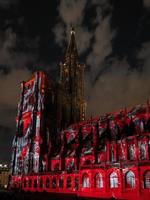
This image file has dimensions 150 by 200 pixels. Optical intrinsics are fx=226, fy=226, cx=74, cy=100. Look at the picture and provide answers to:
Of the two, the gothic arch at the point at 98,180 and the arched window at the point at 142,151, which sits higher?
the arched window at the point at 142,151

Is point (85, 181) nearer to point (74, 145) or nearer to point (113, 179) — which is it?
point (113, 179)

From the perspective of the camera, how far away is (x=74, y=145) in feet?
169

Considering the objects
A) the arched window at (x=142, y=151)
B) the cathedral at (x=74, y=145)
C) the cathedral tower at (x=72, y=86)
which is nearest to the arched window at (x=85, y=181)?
the cathedral at (x=74, y=145)

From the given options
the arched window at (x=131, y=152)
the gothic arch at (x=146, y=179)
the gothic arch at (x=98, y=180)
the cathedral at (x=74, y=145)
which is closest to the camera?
the gothic arch at (x=146, y=179)

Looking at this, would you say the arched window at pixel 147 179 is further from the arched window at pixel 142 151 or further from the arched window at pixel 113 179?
the arched window at pixel 113 179

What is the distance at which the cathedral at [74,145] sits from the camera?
35.5m

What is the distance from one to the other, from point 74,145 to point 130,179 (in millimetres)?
19562

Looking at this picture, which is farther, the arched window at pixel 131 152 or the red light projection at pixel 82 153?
the arched window at pixel 131 152

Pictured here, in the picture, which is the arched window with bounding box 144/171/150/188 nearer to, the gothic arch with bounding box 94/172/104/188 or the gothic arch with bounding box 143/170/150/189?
the gothic arch with bounding box 143/170/150/189

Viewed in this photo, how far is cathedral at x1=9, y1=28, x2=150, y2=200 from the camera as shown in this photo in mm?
35469

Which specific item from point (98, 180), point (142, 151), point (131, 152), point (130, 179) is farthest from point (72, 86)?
point (130, 179)

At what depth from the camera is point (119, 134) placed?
1863 inches

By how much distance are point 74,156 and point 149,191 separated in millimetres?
18901

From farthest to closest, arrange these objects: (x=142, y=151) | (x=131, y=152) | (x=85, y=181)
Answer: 1. (x=85, y=181)
2. (x=131, y=152)
3. (x=142, y=151)
